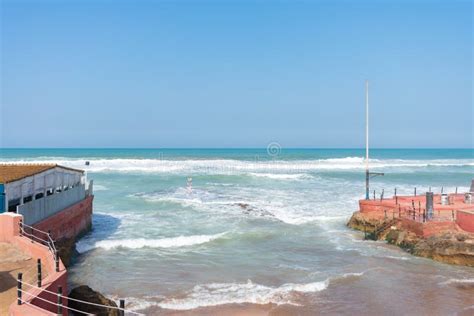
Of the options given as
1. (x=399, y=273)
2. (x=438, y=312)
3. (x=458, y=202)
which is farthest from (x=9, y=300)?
(x=458, y=202)

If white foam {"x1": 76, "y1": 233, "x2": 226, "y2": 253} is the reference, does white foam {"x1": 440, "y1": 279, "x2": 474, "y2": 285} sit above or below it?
below

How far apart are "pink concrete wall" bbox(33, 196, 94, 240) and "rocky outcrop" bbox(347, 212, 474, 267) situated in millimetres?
14606

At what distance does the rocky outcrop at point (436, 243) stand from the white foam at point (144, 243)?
8.73m

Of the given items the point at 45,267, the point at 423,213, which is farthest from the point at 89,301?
the point at 423,213

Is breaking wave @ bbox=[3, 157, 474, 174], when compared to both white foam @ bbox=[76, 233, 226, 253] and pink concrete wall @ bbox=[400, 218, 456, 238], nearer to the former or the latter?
white foam @ bbox=[76, 233, 226, 253]

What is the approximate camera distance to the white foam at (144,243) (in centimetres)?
2214

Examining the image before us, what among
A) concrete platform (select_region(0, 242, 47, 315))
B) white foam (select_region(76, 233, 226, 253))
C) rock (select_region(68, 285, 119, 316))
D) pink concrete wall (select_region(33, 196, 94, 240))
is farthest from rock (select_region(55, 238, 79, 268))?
rock (select_region(68, 285, 119, 316))

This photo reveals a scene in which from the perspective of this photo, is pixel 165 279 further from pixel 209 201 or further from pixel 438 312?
pixel 209 201

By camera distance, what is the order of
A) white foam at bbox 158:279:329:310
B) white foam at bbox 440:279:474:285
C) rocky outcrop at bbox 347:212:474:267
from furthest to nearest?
rocky outcrop at bbox 347:212:474:267, white foam at bbox 440:279:474:285, white foam at bbox 158:279:329:310

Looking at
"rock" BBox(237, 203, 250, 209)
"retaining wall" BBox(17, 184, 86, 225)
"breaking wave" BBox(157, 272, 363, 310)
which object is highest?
"retaining wall" BBox(17, 184, 86, 225)

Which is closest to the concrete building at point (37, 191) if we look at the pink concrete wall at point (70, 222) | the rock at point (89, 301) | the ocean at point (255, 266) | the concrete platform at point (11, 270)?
the pink concrete wall at point (70, 222)

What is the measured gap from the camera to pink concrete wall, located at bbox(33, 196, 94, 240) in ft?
59.8

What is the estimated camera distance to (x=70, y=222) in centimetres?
2128

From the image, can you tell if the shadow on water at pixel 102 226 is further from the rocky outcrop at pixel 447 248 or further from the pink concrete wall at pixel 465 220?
the pink concrete wall at pixel 465 220
